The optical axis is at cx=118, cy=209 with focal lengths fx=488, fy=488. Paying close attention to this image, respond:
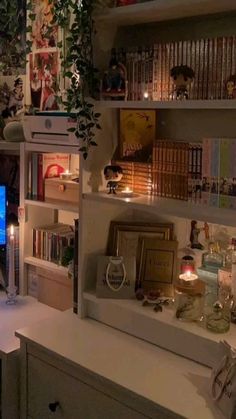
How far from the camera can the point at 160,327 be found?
1642mm

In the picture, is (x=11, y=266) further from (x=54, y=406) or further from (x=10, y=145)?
(x=54, y=406)

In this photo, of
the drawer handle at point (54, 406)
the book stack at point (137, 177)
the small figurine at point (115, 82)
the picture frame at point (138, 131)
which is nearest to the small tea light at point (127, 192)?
the book stack at point (137, 177)

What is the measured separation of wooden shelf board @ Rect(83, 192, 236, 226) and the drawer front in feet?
1.96

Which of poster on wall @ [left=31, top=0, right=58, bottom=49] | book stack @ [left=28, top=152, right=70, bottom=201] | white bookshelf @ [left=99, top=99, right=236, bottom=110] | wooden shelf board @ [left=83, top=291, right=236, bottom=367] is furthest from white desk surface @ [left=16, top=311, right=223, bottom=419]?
poster on wall @ [left=31, top=0, right=58, bottom=49]

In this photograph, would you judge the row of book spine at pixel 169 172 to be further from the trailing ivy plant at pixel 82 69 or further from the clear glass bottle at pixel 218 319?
the clear glass bottle at pixel 218 319

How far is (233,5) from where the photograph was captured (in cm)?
153

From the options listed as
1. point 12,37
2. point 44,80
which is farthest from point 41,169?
point 12,37

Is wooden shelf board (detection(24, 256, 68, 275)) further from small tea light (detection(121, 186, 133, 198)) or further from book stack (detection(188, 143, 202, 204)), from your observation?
book stack (detection(188, 143, 202, 204))

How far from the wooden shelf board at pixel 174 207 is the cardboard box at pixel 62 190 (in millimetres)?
301

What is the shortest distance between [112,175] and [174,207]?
Answer: 0.34 meters

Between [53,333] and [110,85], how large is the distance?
0.90 m

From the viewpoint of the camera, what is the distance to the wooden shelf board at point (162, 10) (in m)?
1.49

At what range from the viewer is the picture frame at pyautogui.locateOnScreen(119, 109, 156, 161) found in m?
1.84

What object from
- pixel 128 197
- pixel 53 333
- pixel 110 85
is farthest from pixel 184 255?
pixel 110 85
